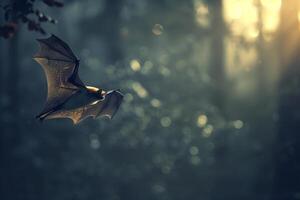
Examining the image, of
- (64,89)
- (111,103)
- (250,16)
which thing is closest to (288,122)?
(111,103)

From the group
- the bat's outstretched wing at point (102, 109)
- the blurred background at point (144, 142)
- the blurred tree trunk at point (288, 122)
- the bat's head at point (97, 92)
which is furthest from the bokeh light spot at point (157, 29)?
the bat's head at point (97, 92)

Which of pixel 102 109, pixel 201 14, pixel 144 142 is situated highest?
pixel 102 109

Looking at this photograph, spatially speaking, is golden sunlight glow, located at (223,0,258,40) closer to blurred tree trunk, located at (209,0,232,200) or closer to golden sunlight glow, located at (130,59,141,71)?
blurred tree trunk, located at (209,0,232,200)

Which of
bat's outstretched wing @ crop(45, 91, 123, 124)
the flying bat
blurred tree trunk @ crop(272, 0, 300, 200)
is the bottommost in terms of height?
blurred tree trunk @ crop(272, 0, 300, 200)

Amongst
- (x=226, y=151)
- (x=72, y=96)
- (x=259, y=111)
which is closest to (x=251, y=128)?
(x=259, y=111)

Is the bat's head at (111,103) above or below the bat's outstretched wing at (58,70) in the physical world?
below

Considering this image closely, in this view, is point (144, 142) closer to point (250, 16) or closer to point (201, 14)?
point (201, 14)

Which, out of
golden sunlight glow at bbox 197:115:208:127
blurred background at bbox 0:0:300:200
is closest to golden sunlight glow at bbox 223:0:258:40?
blurred background at bbox 0:0:300:200

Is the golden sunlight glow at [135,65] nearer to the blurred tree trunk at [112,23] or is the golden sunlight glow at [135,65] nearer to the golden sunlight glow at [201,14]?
the blurred tree trunk at [112,23]
